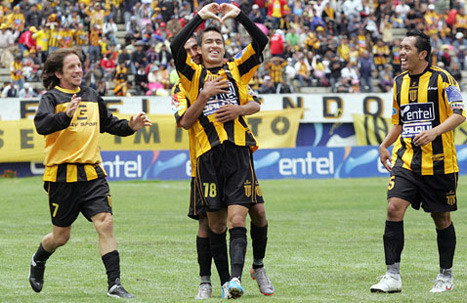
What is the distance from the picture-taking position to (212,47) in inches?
306

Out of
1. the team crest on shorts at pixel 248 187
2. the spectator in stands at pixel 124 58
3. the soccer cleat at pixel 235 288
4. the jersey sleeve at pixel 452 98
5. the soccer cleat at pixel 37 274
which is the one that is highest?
the jersey sleeve at pixel 452 98

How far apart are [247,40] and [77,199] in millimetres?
23851

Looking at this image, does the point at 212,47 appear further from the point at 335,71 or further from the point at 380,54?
the point at 380,54

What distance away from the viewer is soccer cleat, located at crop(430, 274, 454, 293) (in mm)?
7965

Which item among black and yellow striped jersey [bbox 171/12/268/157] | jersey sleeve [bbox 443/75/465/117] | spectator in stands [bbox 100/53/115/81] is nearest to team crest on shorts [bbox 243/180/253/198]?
black and yellow striped jersey [bbox 171/12/268/157]

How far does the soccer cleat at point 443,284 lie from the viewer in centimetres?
796

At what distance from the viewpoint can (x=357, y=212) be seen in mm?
A: 17266

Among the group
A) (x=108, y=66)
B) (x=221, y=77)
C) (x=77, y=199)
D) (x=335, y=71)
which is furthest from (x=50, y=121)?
(x=335, y=71)

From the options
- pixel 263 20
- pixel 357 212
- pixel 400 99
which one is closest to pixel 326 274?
pixel 400 99

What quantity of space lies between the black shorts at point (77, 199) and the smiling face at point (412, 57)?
2.80 metres

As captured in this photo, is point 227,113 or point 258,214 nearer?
point 227,113

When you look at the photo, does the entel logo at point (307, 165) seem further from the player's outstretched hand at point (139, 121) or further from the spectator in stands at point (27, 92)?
the player's outstretched hand at point (139, 121)

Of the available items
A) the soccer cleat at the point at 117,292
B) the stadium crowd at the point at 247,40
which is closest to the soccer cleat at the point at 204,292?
the soccer cleat at the point at 117,292

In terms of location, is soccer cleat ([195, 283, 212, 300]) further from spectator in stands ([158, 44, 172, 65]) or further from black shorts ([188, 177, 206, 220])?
spectator in stands ([158, 44, 172, 65])
